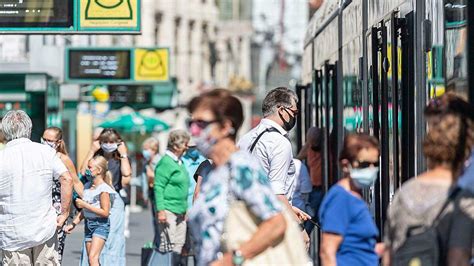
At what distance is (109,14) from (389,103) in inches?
257

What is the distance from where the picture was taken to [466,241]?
22.2 ft

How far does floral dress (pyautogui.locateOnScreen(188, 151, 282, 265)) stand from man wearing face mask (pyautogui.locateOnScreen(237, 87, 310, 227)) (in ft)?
11.3

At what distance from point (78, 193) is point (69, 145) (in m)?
20.3

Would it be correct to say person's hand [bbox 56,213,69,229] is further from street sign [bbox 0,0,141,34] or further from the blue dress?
street sign [bbox 0,0,141,34]

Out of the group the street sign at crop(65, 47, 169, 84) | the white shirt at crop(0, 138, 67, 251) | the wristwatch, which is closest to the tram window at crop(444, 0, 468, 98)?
the wristwatch

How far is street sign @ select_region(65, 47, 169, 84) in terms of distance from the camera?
107ft

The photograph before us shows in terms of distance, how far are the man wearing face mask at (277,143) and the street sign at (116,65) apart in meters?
20.7

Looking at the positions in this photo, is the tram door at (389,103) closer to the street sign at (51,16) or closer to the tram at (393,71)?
the tram at (393,71)

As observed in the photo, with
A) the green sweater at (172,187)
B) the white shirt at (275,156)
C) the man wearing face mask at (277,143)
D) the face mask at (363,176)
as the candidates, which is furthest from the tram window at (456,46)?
the green sweater at (172,187)

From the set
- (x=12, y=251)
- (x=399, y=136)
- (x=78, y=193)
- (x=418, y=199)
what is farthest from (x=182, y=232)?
(x=418, y=199)

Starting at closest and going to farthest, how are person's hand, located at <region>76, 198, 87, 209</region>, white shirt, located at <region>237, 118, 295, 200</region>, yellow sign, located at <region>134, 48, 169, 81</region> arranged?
white shirt, located at <region>237, 118, 295, 200</region>
person's hand, located at <region>76, 198, 87, 209</region>
yellow sign, located at <region>134, 48, 169, 81</region>

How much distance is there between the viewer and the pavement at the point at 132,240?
20.2 m

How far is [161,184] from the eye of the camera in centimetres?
1619

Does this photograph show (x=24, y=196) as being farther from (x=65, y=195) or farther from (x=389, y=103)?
(x=389, y=103)
